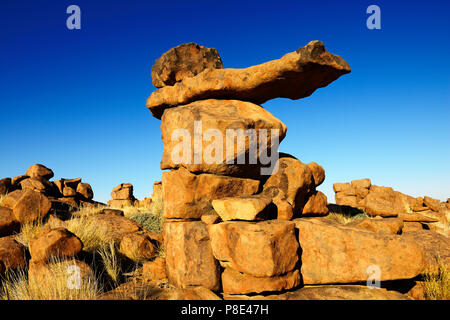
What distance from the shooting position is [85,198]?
15047mm

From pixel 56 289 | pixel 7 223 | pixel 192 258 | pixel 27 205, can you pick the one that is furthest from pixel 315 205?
pixel 7 223

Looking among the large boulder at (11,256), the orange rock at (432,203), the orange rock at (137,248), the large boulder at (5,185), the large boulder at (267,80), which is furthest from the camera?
the orange rock at (432,203)

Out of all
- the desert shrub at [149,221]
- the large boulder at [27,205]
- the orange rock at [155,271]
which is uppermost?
the large boulder at [27,205]

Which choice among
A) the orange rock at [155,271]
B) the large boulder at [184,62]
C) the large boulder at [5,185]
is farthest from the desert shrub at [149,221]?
the large boulder at [5,185]

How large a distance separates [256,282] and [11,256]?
4565 millimetres

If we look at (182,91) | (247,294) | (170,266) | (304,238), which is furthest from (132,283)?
(182,91)

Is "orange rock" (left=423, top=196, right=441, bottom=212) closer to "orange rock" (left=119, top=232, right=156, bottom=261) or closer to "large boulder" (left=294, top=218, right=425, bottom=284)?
"large boulder" (left=294, top=218, right=425, bottom=284)

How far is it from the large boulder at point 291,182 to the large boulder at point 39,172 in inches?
479

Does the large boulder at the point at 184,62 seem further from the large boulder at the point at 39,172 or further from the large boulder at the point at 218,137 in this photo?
the large boulder at the point at 39,172

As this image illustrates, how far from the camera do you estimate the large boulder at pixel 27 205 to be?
8250mm

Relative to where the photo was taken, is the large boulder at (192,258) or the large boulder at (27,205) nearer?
the large boulder at (192,258)

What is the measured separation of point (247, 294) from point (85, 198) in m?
12.7

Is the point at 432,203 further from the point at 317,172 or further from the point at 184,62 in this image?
the point at 184,62

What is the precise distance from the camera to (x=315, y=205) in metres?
6.63
